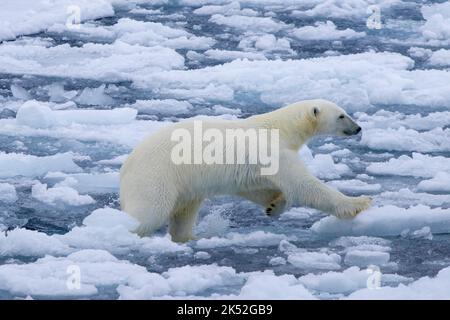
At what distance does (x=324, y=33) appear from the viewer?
40.2 ft

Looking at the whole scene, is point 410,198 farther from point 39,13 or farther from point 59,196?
point 39,13

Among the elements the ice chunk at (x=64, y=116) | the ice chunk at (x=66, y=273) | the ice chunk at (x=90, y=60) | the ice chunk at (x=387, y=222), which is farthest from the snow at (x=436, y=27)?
the ice chunk at (x=66, y=273)

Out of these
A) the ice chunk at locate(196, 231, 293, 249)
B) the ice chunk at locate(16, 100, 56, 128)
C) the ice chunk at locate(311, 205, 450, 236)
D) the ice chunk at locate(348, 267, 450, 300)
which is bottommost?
the ice chunk at locate(348, 267, 450, 300)

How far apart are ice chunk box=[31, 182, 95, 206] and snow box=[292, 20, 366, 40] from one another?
5988mm

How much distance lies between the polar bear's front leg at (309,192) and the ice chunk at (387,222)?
2.2 inches

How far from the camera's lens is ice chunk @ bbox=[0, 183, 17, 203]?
21.2 ft

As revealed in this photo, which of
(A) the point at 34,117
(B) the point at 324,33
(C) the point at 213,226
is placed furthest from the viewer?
(B) the point at 324,33

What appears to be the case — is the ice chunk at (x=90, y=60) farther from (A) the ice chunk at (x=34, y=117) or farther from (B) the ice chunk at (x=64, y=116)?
(A) the ice chunk at (x=34, y=117)

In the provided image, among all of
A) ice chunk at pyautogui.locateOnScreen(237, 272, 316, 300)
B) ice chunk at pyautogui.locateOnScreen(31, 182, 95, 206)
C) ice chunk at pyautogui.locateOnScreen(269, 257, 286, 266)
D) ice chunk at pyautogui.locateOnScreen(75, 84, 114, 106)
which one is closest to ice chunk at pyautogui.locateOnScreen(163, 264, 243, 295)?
ice chunk at pyautogui.locateOnScreen(237, 272, 316, 300)

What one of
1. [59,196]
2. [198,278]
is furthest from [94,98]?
[198,278]

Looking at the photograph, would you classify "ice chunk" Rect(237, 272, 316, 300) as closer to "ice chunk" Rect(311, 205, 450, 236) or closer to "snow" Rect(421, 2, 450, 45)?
"ice chunk" Rect(311, 205, 450, 236)

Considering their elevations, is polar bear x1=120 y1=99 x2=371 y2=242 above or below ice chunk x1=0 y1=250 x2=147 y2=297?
above

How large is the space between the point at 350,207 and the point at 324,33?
6675 millimetres

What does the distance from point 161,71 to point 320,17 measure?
3266mm
